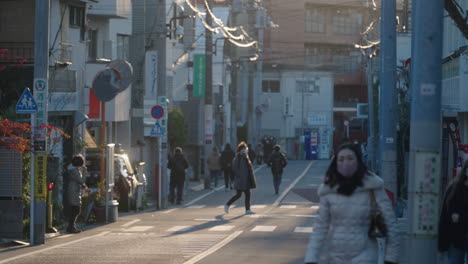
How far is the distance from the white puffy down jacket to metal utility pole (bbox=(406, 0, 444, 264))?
0.82m

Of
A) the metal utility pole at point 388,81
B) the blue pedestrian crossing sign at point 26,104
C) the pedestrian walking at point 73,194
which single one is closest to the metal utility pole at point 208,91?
the pedestrian walking at point 73,194

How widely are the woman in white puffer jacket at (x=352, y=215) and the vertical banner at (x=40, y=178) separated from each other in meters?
11.5

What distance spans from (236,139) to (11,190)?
169 ft

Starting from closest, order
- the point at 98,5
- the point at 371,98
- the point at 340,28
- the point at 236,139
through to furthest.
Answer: the point at 98,5 < the point at 371,98 < the point at 236,139 < the point at 340,28

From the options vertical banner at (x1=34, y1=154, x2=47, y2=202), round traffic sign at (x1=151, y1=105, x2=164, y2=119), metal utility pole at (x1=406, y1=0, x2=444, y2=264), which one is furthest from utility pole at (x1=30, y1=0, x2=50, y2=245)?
metal utility pole at (x1=406, y1=0, x2=444, y2=264)

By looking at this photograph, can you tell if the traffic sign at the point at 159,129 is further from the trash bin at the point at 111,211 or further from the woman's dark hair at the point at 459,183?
the woman's dark hair at the point at 459,183

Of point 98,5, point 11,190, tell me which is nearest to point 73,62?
point 98,5

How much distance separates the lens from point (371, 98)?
36188 mm

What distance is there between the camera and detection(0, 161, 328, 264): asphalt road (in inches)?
597

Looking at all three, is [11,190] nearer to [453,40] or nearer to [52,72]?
[52,72]

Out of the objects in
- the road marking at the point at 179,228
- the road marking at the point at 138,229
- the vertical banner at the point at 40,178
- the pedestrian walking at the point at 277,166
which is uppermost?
the vertical banner at the point at 40,178

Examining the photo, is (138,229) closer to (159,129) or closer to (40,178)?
(40,178)

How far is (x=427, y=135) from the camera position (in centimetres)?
798

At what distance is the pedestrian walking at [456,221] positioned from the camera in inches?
396
